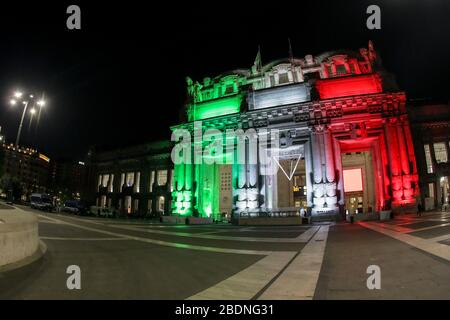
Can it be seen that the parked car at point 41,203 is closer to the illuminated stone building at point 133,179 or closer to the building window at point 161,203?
the illuminated stone building at point 133,179

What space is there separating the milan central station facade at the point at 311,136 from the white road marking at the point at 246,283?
30.8 meters

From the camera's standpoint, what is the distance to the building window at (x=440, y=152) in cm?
4100

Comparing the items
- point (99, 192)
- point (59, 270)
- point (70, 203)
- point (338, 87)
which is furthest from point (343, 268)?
point (99, 192)

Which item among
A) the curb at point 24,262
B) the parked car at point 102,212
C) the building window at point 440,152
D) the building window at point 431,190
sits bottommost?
the parked car at point 102,212

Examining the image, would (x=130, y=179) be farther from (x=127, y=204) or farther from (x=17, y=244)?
(x=17, y=244)

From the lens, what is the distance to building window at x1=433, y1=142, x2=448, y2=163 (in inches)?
1614

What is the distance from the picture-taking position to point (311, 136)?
43.0 meters

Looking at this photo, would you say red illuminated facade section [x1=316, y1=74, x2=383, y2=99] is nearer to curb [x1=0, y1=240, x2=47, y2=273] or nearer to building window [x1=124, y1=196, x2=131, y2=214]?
curb [x1=0, y1=240, x2=47, y2=273]

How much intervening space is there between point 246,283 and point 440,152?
48165 mm

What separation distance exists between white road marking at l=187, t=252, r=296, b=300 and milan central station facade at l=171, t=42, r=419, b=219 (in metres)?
30.8

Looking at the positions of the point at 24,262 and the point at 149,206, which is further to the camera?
the point at 149,206

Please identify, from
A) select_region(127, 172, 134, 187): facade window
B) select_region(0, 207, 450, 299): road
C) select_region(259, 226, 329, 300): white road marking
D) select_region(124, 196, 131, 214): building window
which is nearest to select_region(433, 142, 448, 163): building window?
select_region(0, 207, 450, 299): road

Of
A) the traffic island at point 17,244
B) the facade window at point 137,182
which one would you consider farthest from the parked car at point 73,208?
the traffic island at point 17,244

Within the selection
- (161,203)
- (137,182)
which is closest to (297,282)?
(161,203)
